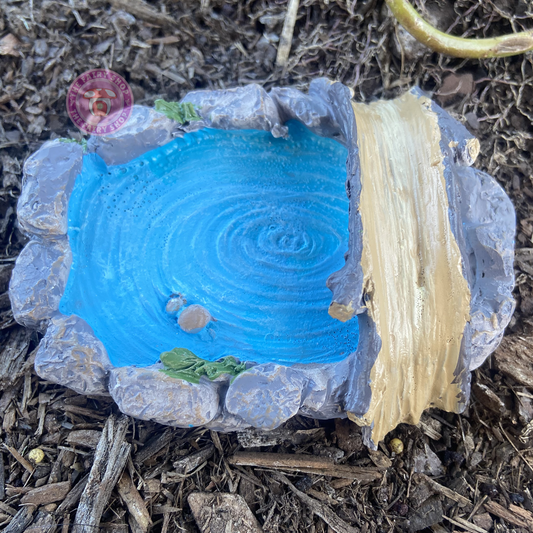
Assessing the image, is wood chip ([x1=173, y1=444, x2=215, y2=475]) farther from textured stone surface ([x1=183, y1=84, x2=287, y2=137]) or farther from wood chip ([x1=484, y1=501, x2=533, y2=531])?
textured stone surface ([x1=183, y1=84, x2=287, y2=137])

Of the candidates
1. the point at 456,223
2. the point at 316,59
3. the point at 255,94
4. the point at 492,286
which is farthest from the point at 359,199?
the point at 316,59

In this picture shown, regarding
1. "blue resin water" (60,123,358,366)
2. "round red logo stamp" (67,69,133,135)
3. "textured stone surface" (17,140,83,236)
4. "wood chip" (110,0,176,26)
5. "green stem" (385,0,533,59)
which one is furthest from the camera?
"wood chip" (110,0,176,26)

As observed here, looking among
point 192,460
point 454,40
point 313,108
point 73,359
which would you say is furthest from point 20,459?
point 454,40

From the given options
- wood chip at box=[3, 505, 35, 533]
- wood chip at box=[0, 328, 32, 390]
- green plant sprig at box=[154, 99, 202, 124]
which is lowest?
wood chip at box=[3, 505, 35, 533]

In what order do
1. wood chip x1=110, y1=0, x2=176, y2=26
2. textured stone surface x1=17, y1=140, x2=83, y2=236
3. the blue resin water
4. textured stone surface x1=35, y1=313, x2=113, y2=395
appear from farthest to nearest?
1. wood chip x1=110, y1=0, x2=176, y2=26
2. the blue resin water
3. textured stone surface x1=17, y1=140, x2=83, y2=236
4. textured stone surface x1=35, y1=313, x2=113, y2=395

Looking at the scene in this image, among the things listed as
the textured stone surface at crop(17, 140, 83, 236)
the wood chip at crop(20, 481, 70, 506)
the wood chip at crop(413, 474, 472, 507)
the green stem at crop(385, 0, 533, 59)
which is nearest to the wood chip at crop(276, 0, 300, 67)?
the green stem at crop(385, 0, 533, 59)

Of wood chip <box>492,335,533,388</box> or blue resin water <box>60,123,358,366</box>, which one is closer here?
blue resin water <box>60,123,358,366</box>

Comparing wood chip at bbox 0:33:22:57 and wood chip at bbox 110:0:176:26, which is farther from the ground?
wood chip at bbox 110:0:176:26
